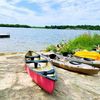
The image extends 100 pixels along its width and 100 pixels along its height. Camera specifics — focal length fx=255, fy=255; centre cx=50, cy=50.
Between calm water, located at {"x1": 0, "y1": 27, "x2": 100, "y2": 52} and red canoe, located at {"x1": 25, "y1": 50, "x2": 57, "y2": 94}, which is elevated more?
red canoe, located at {"x1": 25, "y1": 50, "x2": 57, "y2": 94}

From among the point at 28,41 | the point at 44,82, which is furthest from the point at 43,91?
the point at 28,41

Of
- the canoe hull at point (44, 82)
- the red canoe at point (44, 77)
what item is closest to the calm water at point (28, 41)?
the red canoe at point (44, 77)

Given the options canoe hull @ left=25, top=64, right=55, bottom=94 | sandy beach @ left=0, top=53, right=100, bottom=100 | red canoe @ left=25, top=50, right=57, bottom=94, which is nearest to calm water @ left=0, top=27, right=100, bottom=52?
sandy beach @ left=0, top=53, right=100, bottom=100

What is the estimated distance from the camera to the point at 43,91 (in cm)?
1023

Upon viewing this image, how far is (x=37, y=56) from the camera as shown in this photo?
15.4 metres

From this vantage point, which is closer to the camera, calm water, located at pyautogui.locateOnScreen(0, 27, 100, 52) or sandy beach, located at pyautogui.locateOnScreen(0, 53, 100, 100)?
sandy beach, located at pyautogui.locateOnScreen(0, 53, 100, 100)

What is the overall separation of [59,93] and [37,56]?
5.42m

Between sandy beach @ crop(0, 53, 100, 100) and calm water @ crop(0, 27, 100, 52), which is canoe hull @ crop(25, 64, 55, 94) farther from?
calm water @ crop(0, 27, 100, 52)

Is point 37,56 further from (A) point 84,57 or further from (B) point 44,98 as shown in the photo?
(B) point 44,98

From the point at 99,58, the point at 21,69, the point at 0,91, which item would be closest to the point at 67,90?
the point at 0,91

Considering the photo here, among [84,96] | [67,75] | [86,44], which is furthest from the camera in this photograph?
[86,44]

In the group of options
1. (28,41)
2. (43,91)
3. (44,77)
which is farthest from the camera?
(28,41)

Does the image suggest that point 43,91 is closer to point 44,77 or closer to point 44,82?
point 44,82

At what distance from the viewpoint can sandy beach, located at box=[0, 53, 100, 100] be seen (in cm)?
983
